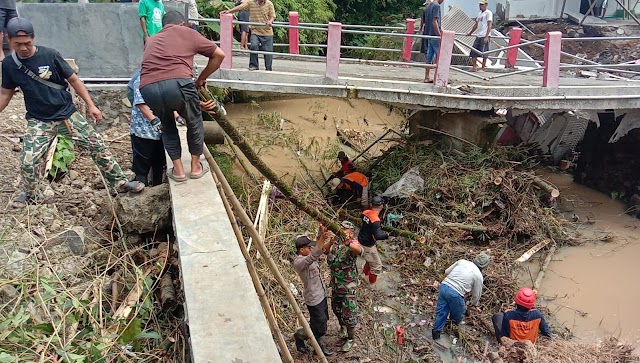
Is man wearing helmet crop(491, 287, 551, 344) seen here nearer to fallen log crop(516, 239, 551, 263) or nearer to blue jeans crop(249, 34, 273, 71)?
fallen log crop(516, 239, 551, 263)

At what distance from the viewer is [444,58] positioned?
7648mm

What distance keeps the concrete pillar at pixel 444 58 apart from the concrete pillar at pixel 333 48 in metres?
1.47

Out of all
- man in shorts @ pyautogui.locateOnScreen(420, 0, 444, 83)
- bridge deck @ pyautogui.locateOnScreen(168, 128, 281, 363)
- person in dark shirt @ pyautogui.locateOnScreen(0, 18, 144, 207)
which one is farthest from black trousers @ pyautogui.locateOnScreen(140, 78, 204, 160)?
man in shorts @ pyautogui.locateOnScreen(420, 0, 444, 83)

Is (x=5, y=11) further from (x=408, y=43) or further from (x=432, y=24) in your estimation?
(x=408, y=43)

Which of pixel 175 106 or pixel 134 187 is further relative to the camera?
pixel 134 187

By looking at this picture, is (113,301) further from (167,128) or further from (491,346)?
(491,346)

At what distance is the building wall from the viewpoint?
23.1 feet

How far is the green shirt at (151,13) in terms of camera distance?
22.6 ft

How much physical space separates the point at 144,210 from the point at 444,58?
5135mm

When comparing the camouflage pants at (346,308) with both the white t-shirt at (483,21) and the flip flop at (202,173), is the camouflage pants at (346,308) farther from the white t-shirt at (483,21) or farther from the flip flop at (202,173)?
the white t-shirt at (483,21)

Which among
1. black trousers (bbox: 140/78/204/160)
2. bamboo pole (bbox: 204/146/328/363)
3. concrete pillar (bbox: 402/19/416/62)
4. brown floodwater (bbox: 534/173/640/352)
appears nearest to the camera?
bamboo pole (bbox: 204/146/328/363)

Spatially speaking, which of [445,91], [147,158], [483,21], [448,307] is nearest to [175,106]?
[147,158]

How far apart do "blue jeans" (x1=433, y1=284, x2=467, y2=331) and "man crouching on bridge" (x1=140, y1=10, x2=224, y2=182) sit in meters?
→ 3.52

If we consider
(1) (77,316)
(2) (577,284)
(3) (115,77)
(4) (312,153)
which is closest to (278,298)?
(1) (77,316)
